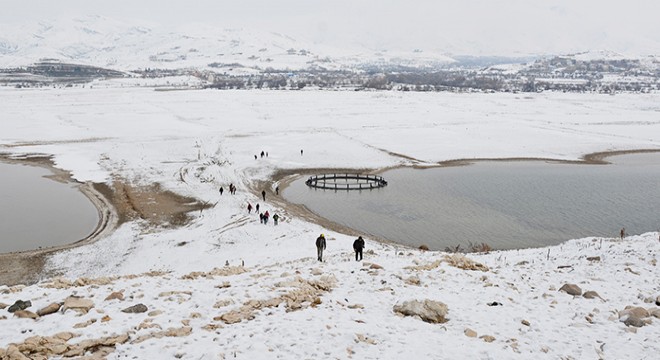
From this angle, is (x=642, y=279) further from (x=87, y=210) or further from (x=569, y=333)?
(x=87, y=210)

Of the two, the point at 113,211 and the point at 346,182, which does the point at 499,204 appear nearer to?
the point at 346,182

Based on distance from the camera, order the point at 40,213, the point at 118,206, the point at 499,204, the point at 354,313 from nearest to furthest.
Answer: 1. the point at 354,313
2. the point at 40,213
3. the point at 118,206
4. the point at 499,204

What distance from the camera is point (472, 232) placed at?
31703mm

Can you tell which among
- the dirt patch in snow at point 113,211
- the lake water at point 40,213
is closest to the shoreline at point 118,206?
the dirt patch in snow at point 113,211

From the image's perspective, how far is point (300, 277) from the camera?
581 inches

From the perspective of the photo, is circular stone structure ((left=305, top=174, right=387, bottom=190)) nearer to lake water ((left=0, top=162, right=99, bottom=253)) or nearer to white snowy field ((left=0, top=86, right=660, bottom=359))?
white snowy field ((left=0, top=86, right=660, bottom=359))

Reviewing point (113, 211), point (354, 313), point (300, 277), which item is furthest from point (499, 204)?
point (354, 313)

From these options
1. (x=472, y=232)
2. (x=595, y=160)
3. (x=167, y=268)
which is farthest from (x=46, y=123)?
(x=595, y=160)

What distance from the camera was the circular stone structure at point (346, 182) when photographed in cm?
4409

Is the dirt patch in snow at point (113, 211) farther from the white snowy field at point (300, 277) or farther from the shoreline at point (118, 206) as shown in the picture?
the white snowy field at point (300, 277)

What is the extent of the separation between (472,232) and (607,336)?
21318 mm

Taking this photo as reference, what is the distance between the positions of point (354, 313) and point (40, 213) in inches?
1229

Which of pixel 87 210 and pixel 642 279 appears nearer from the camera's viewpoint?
pixel 642 279

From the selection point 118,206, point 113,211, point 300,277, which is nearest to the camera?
point 300,277
